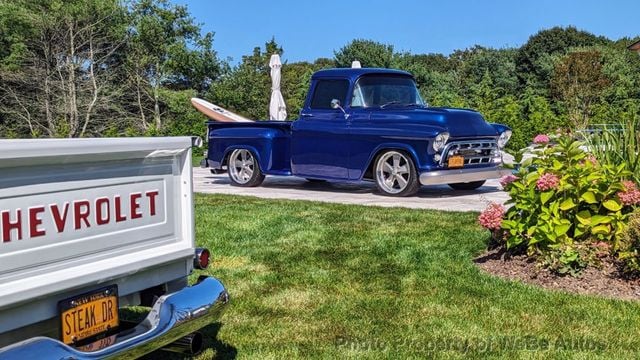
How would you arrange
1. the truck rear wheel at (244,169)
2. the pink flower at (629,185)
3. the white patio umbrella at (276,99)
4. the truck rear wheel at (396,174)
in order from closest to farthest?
the pink flower at (629,185), the truck rear wheel at (396,174), the truck rear wheel at (244,169), the white patio umbrella at (276,99)

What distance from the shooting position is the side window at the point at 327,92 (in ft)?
34.8

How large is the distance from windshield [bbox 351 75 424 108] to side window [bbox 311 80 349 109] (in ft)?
0.60

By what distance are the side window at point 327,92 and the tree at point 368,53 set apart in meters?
27.6

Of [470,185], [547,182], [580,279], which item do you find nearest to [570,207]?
[547,182]

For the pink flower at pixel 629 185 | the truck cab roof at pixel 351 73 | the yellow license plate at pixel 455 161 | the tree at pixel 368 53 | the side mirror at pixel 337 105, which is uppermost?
the tree at pixel 368 53

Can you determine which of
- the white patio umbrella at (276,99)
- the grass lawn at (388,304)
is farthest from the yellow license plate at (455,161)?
the white patio umbrella at (276,99)

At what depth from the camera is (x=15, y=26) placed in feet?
111

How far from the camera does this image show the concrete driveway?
931 cm

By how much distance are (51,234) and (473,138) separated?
319 inches

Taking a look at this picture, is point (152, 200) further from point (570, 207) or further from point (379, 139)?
point (379, 139)

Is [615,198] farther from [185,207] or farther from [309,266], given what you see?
[185,207]

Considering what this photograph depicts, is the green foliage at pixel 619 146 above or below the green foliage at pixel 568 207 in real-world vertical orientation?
above

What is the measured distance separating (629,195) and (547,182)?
1.89ft

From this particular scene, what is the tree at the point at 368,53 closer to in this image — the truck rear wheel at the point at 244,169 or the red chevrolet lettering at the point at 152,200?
the truck rear wheel at the point at 244,169
